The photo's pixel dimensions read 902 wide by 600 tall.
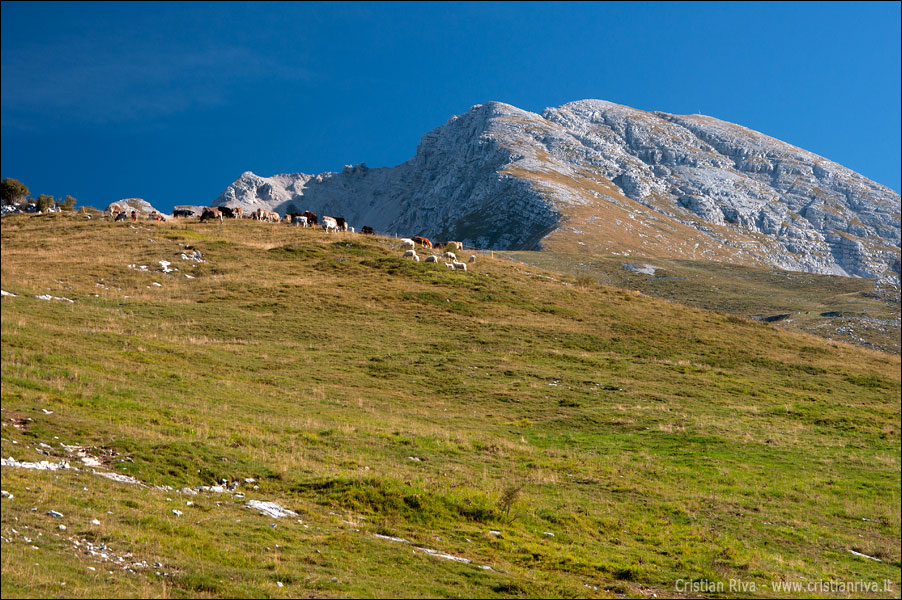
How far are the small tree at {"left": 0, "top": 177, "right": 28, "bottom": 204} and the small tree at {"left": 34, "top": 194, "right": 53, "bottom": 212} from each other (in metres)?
1.93

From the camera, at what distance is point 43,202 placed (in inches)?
3841

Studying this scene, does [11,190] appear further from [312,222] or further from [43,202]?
[312,222]

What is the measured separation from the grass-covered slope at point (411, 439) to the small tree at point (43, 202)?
1529 inches

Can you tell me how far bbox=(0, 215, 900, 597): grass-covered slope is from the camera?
1413 centimetres

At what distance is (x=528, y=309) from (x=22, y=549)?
172 feet

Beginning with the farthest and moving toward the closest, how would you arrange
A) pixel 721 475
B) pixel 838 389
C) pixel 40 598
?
pixel 838 389 → pixel 721 475 → pixel 40 598

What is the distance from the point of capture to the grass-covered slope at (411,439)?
1413cm

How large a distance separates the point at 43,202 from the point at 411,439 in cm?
9149

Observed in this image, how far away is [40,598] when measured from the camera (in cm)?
993

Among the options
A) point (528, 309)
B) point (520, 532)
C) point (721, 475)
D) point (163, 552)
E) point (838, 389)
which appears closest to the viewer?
point (163, 552)

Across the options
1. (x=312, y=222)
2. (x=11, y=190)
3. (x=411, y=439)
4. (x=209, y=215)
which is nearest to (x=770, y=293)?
(x=312, y=222)

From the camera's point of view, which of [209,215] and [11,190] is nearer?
[209,215]

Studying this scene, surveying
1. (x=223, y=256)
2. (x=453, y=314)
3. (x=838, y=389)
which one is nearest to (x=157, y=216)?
(x=223, y=256)

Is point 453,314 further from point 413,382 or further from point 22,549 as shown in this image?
point 22,549
